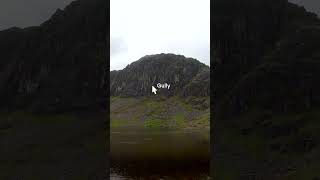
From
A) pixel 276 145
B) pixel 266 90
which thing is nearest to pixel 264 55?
pixel 266 90

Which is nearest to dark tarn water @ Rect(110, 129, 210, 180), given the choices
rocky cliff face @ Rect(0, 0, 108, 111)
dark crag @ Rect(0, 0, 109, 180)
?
dark crag @ Rect(0, 0, 109, 180)

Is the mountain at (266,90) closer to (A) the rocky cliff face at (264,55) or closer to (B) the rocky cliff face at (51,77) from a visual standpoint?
(A) the rocky cliff face at (264,55)

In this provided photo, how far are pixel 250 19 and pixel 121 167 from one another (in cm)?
10555

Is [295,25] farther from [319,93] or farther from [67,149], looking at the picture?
[67,149]

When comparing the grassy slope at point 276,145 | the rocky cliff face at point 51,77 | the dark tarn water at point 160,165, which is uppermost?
the rocky cliff face at point 51,77

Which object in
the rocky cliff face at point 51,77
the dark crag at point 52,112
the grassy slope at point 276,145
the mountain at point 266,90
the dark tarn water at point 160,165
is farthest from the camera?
the rocky cliff face at point 51,77

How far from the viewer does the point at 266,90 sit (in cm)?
13575

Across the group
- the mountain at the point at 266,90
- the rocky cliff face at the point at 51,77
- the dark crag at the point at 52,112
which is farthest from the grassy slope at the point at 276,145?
the rocky cliff face at the point at 51,77

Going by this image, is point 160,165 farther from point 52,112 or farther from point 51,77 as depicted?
point 51,77

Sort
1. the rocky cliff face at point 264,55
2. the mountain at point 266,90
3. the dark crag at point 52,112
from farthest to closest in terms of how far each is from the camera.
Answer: the rocky cliff face at point 264,55
the dark crag at point 52,112
the mountain at point 266,90

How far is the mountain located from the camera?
276 feet

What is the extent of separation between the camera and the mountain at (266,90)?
84.0m

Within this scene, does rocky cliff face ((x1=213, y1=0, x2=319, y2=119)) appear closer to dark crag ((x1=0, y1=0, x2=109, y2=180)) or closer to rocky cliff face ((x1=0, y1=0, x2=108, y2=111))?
dark crag ((x1=0, y1=0, x2=109, y2=180))

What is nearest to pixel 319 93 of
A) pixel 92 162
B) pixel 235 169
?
pixel 235 169
